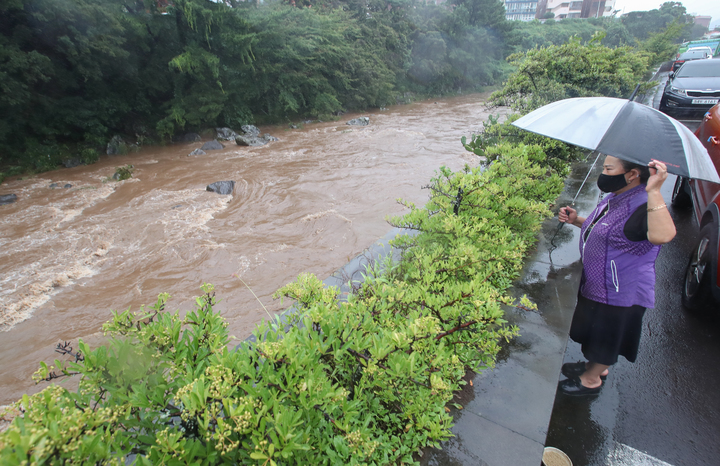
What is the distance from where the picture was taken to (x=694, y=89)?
9594mm

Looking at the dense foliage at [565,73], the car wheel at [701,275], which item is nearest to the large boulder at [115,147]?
the dense foliage at [565,73]

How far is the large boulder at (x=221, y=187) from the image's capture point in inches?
378

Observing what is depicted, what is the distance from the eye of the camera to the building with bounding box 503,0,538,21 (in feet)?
280

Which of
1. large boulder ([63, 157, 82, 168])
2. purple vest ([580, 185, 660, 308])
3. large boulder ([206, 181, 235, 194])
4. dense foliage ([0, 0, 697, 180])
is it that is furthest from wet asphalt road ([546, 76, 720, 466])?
large boulder ([63, 157, 82, 168])

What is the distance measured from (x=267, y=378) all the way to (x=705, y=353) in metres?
3.92

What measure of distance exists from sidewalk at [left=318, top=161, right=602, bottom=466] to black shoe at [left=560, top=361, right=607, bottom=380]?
548 mm

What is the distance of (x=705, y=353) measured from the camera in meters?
3.12

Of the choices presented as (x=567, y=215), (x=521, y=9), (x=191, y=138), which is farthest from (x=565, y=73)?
(x=521, y=9)

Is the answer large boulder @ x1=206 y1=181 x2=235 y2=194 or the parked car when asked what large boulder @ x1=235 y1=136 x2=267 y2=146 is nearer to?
→ large boulder @ x1=206 y1=181 x2=235 y2=194

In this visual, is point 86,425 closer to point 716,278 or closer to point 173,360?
point 173,360

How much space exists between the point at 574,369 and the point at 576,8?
9867 cm

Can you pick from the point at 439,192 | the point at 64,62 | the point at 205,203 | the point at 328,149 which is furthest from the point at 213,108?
the point at 439,192

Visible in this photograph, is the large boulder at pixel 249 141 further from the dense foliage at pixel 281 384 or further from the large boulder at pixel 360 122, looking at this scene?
the dense foliage at pixel 281 384

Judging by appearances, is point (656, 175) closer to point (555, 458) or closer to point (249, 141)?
point (555, 458)
